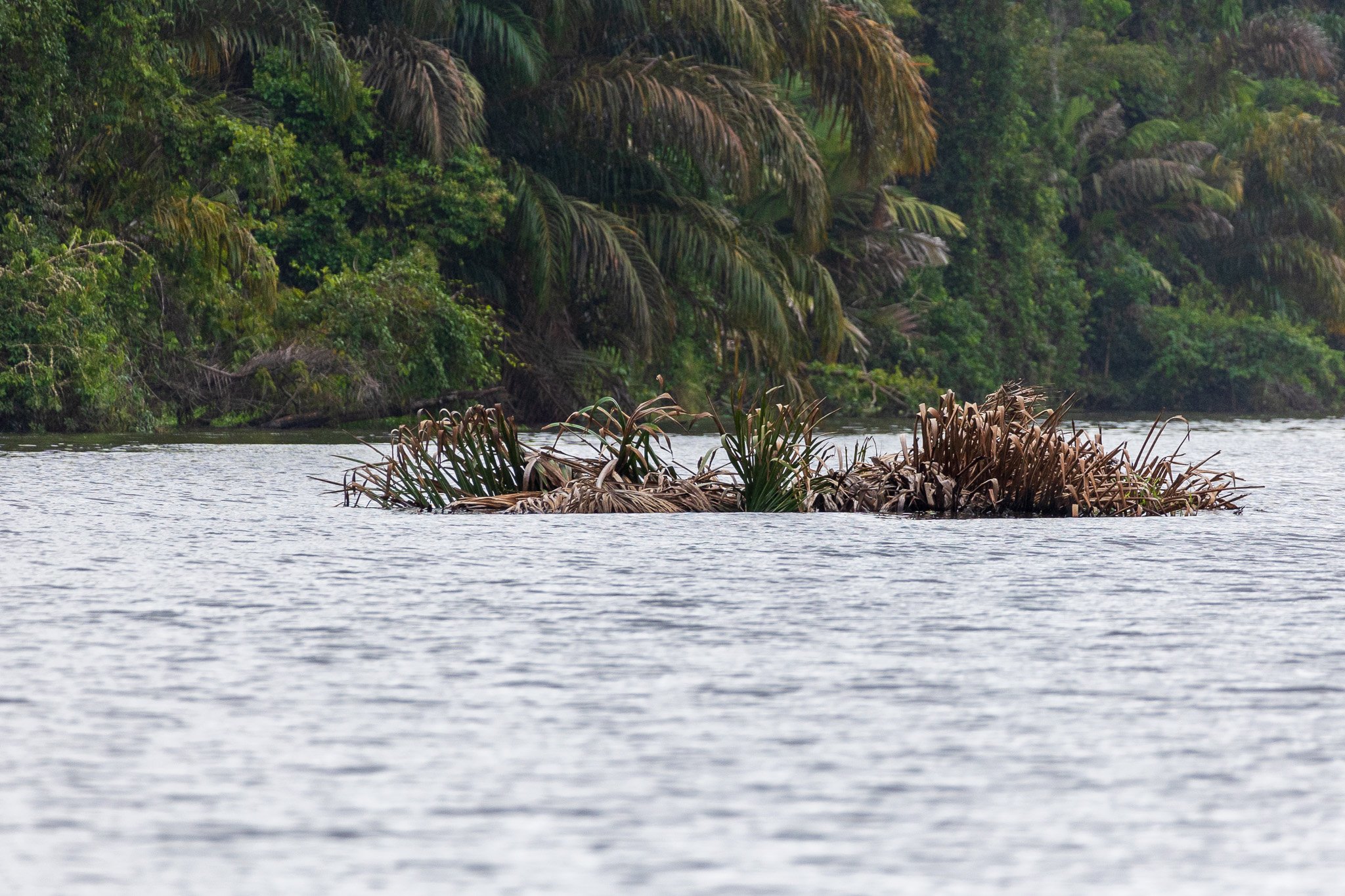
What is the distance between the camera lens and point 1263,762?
5.07 m

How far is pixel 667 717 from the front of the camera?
5672mm

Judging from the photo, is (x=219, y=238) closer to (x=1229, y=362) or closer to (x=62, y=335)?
(x=62, y=335)

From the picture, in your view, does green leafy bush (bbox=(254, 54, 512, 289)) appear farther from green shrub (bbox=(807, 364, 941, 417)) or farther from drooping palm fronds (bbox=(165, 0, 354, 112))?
green shrub (bbox=(807, 364, 941, 417))

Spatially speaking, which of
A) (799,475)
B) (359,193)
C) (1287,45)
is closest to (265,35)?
(359,193)

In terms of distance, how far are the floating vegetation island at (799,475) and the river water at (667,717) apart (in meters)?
2.23

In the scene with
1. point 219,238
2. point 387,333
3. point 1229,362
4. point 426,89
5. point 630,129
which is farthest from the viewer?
point 1229,362

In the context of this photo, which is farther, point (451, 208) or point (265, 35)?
point (451, 208)

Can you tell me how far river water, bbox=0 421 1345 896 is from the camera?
161 inches

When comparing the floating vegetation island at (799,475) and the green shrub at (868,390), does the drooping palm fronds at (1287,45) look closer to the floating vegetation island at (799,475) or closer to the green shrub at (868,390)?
the green shrub at (868,390)

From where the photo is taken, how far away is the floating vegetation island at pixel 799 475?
13.3 metres

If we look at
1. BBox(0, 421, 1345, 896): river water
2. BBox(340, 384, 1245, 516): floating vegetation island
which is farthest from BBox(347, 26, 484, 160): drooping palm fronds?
BBox(0, 421, 1345, 896): river water

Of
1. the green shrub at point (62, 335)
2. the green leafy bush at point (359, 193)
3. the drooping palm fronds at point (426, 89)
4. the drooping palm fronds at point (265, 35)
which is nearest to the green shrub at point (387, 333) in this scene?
the green leafy bush at point (359, 193)

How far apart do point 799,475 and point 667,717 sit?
785 centimetres

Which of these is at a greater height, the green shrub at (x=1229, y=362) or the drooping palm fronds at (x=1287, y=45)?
the drooping palm fronds at (x=1287, y=45)
